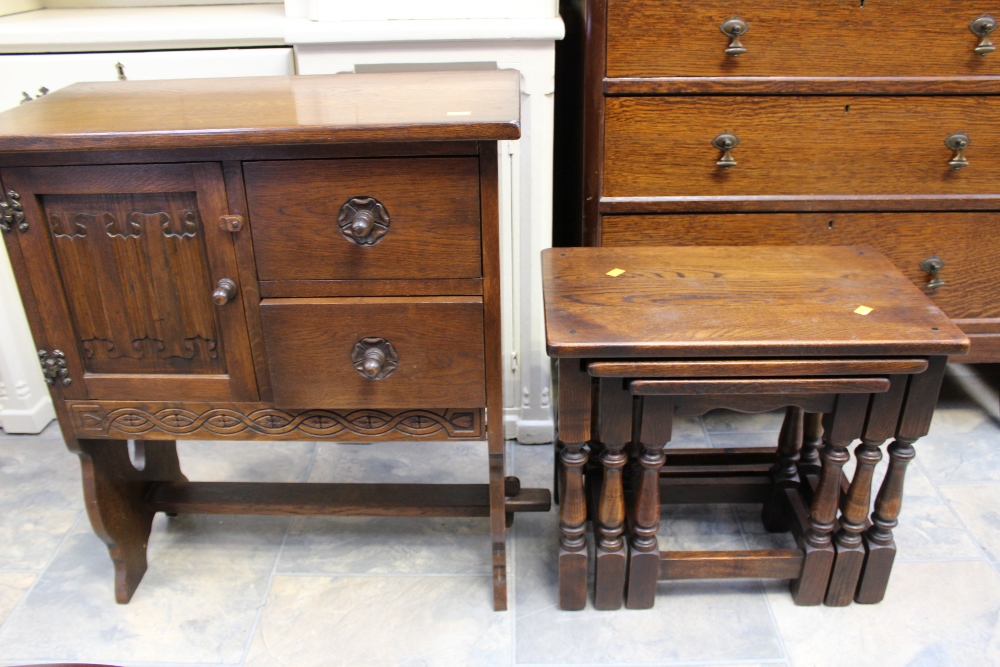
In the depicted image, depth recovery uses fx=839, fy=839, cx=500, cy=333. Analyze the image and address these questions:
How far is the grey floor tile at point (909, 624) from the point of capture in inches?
57.4

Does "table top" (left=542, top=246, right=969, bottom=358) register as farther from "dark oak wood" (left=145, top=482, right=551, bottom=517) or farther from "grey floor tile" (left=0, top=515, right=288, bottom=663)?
"grey floor tile" (left=0, top=515, right=288, bottom=663)

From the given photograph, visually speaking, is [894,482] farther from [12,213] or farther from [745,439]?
[12,213]

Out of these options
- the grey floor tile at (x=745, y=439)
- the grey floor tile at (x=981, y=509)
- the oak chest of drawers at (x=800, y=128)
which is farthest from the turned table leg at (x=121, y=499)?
the grey floor tile at (x=981, y=509)

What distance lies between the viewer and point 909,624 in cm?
152

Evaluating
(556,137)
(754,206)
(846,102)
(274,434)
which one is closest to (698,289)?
(754,206)

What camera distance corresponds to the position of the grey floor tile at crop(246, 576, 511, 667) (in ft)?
4.83

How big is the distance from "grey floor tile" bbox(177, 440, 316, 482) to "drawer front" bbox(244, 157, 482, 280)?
0.86 m

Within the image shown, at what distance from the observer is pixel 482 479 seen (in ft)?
6.47

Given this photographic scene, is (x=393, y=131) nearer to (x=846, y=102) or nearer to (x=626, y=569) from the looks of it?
(x=626, y=569)

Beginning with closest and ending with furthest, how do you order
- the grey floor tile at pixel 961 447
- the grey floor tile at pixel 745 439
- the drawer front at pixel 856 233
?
1. the drawer front at pixel 856 233
2. the grey floor tile at pixel 961 447
3. the grey floor tile at pixel 745 439

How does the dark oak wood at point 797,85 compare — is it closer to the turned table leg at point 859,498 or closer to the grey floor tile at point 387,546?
the turned table leg at point 859,498

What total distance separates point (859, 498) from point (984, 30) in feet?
3.15

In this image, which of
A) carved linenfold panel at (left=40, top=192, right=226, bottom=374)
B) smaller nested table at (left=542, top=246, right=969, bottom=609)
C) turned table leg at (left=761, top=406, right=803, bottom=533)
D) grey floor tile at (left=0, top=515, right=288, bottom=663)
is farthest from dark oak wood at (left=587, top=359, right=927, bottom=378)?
grey floor tile at (left=0, top=515, right=288, bottom=663)

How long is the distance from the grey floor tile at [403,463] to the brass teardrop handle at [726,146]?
2.89 ft
